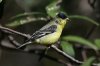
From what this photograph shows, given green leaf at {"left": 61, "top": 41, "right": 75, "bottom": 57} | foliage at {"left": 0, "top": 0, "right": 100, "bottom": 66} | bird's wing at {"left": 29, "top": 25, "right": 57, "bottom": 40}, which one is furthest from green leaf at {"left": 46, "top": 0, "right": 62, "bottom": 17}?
green leaf at {"left": 61, "top": 41, "right": 75, "bottom": 57}

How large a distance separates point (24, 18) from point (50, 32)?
27 centimetres

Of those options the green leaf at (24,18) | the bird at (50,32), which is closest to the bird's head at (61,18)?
the bird at (50,32)

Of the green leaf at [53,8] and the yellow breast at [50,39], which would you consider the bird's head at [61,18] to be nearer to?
the green leaf at [53,8]

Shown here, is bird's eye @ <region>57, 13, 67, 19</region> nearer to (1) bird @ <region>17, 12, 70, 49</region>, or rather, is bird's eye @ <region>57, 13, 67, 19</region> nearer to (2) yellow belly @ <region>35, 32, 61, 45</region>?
(1) bird @ <region>17, 12, 70, 49</region>

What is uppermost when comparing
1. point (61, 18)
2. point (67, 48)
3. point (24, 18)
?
point (61, 18)

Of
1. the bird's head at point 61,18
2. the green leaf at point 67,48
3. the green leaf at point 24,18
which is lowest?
the green leaf at point 67,48

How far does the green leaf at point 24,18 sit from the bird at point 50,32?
0.32 feet

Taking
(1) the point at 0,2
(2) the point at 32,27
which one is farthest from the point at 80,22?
(1) the point at 0,2

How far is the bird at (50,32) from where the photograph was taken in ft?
11.2

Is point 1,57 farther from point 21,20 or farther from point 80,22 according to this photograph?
point 21,20

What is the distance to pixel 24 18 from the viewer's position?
370 centimetres

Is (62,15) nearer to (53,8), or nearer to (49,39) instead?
(53,8)

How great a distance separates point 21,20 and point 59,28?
307mm

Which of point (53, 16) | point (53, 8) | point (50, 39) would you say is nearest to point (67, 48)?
point (50, 39)
